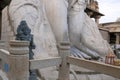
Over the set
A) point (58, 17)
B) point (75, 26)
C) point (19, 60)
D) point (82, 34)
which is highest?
point (58, 17)

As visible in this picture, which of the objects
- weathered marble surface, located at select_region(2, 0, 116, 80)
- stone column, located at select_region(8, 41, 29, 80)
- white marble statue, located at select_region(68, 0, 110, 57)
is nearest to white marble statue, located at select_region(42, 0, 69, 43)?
weathered marble surface, located at select_region(2, 0, 116, 80)

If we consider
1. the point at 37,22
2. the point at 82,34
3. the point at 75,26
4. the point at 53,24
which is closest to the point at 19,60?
the point at 37,22

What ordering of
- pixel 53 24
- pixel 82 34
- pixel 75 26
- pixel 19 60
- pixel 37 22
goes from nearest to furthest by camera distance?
pixel 19 60
pixel 37 22
pixel 53 24
pixel 75 26
pixel 82 34

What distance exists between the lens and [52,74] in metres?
3.48

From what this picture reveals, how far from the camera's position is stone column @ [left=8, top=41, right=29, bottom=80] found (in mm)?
1716

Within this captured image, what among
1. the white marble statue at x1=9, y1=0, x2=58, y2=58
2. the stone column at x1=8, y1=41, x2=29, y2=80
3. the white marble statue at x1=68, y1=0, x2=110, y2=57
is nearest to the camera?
the stone column at x1=8, y1=41, x2=29, y2=80

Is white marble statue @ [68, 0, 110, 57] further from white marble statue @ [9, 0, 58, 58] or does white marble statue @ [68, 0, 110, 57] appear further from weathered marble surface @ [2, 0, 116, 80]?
white marble statue @ [9, 0, 58, 58]

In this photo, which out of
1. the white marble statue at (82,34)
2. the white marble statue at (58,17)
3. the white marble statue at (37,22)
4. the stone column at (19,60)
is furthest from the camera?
the white marble statue at (82,34)

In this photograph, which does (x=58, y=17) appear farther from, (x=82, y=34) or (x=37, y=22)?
(x=82, y=34)

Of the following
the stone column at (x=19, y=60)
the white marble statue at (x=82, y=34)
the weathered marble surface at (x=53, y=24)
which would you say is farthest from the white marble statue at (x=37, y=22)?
the stone column at (x=19, y=60)

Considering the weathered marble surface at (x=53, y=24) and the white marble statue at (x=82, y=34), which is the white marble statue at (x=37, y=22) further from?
the white marble statue at (x=82, y=34)

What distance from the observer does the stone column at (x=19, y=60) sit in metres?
1.72

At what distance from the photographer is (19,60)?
174cm

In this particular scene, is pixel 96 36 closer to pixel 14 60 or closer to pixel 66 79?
pixel 66 79
